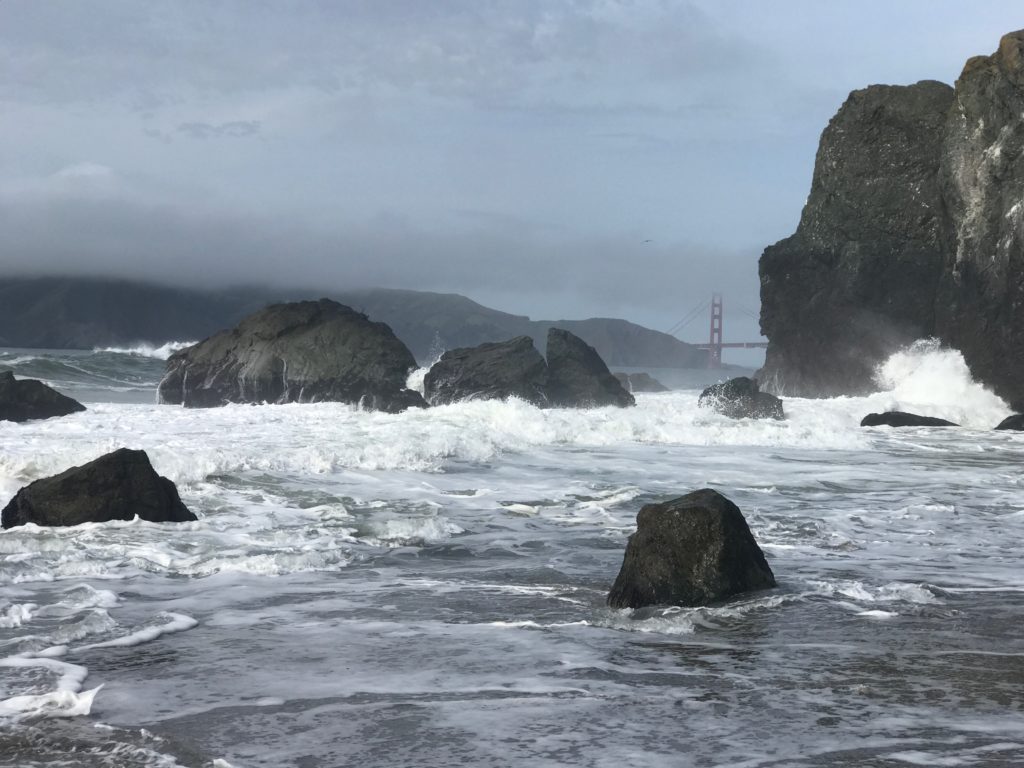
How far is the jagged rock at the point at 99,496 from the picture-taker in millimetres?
9133

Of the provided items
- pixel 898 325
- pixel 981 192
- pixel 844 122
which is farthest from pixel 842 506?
pixel 844 122

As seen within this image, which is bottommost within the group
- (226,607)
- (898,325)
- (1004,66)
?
(226,607)

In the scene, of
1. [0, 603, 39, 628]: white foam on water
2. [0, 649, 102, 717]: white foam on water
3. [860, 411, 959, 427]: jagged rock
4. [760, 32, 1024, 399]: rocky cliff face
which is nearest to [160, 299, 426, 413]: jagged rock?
[860, 411, 959, 427]: jagged rock

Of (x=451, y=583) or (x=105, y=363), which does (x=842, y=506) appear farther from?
(x=105, y=363)

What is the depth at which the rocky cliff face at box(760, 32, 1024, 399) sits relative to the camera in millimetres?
29266

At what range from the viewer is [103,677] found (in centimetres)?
500

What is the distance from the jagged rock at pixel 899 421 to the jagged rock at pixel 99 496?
19.1 m

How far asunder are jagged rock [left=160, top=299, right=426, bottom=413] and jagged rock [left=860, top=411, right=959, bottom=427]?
1080 cm

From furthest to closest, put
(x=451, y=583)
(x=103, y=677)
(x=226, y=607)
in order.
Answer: (x=451, y=583) → (x=226, y=607) → (x=103, y=677)

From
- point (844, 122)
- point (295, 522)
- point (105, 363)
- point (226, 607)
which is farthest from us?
point (105, 363)

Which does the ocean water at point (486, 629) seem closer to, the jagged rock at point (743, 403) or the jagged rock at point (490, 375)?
the jagged rock at point (743, 403)

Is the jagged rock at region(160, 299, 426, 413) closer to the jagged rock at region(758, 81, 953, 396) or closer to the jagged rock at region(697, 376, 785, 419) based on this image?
the jagged rock at region(697, 376, 785, 419)

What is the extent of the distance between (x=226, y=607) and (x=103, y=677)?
65.9 inches

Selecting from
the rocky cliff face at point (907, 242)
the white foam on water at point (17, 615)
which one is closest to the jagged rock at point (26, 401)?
the white foam on water at point (17, 615)
